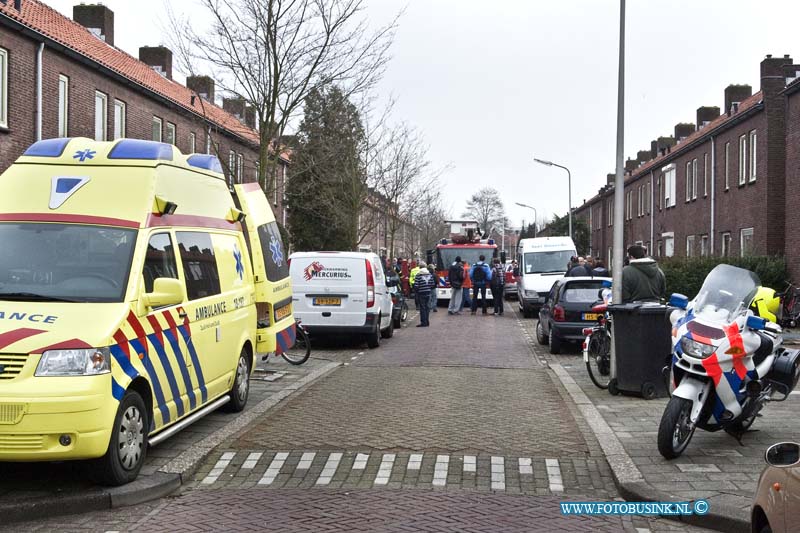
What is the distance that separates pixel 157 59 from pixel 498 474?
117 feet

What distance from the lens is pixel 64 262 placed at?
6.43 metres

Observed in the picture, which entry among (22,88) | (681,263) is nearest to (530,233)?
(681,263)

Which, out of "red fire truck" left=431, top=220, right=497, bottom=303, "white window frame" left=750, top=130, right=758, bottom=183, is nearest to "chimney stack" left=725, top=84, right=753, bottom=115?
"white window frame" left=750, top=130, right=758, bottom=183

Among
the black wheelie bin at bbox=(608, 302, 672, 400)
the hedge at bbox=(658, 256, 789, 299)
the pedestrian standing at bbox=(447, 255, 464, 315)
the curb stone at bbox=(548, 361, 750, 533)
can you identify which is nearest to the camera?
the curb stone at bbox=(548, 361, 750, 533)

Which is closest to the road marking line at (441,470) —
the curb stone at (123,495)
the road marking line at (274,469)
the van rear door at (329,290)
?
the road marking line at (274,469)

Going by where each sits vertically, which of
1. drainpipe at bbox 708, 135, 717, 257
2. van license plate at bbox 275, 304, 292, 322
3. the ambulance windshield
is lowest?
van license plate at bbox 275, 304, 292, 322

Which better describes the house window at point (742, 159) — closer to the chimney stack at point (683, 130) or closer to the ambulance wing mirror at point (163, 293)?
the chimney stack at point (683, 130)

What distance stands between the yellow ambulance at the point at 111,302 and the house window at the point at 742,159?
24769 millimetres

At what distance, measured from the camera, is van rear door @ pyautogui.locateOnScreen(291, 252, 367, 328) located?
15844mm

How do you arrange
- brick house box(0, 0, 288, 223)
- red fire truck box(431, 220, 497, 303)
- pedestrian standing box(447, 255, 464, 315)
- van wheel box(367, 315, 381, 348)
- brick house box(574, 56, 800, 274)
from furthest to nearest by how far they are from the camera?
red fire truck box(431, 220, 497, 303) → pedestrian standing box(447, 255, 464, 315) → brick house box(574, 56, 800, 274) → brick house box(0, 0, 288, 223) → van wheel box(367, 315, 381, 348)

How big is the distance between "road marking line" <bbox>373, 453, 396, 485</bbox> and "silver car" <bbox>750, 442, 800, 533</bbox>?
3288mm

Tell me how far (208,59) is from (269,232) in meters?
7.36

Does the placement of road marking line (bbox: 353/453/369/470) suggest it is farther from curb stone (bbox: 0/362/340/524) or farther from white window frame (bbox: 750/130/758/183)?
white window frame (bbox: 750/130/758/183)

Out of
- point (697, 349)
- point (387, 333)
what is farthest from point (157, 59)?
point (697, 349)
